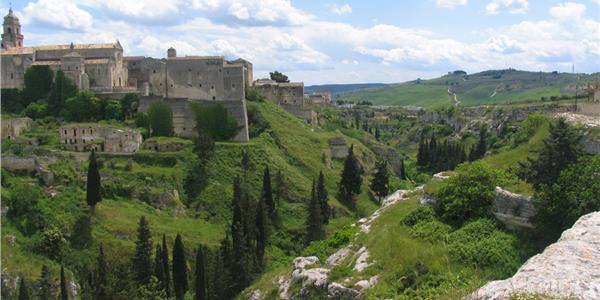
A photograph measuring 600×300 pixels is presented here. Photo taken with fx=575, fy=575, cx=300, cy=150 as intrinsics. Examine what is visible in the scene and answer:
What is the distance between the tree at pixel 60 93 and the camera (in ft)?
217

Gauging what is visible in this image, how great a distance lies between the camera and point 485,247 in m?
21.9

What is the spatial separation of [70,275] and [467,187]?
28.9 meters

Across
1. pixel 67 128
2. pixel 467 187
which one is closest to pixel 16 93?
pixel 67 128

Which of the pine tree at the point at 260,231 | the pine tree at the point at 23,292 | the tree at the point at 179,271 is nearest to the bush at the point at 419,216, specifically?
the tree at the point at 179,271

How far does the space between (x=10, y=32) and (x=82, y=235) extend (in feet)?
153

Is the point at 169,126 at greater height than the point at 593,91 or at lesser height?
lesser

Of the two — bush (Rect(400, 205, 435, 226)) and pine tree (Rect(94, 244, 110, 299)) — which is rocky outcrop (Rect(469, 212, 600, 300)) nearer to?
bush (Rect(400, 205, 435, 226))

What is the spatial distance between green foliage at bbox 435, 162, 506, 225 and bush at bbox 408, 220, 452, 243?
0.87 metres

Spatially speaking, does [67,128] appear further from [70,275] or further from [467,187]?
[467,187]

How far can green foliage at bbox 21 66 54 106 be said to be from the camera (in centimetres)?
6725

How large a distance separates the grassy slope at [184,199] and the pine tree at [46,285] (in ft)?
6.37

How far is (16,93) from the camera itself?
6725cm

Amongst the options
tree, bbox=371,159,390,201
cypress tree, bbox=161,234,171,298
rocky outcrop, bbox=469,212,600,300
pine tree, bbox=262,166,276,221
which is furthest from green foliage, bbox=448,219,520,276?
tree, bbox=371,159,390,201

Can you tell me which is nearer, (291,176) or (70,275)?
(70,275)
